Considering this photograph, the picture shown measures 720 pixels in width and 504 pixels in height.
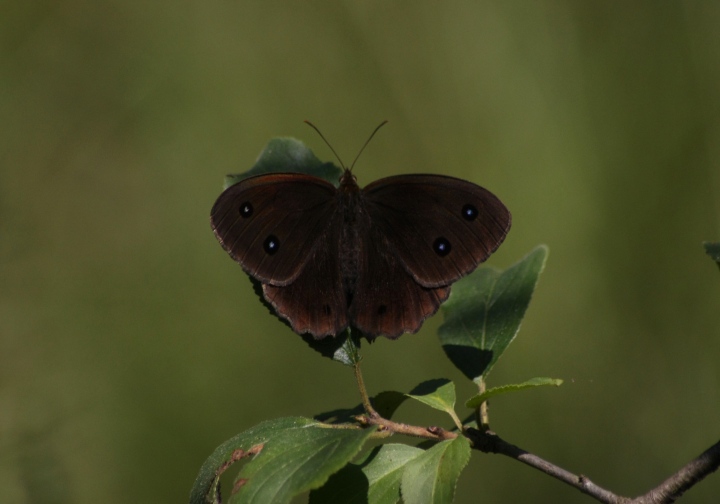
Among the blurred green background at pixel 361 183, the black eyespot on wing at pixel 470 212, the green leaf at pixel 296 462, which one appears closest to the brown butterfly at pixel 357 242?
the black eyespot on wing at pixel 470 212

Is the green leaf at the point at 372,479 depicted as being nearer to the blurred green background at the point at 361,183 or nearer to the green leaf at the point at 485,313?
the green leaf at the point at 485,313

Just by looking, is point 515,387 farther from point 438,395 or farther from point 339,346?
point 339,346

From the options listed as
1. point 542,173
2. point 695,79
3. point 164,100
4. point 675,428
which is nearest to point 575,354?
point 675,428

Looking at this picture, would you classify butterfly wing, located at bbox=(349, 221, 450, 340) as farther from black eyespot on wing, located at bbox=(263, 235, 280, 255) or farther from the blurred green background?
the blurred green background

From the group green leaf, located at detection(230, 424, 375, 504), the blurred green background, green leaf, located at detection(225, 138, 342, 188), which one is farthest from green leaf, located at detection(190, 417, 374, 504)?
the blurred green background

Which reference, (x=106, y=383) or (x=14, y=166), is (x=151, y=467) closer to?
(x=106, y=383)

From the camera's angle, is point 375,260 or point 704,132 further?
point 704,132
